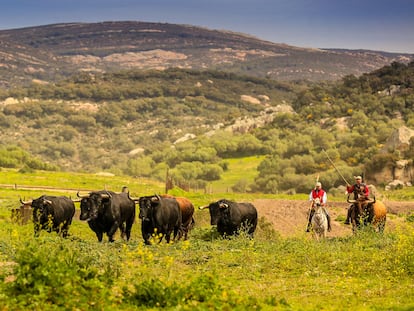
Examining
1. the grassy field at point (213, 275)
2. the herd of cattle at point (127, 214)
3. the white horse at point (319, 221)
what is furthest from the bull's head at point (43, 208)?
the white horse at point (319, 221)

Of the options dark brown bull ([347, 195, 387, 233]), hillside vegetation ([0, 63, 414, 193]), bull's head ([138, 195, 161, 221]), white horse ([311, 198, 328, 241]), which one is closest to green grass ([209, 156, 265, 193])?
hillside vegetation ([0, 63, 414, 193])

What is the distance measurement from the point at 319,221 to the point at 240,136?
86.9 metres

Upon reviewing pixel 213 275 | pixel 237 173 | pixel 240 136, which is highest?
pixel 213 275

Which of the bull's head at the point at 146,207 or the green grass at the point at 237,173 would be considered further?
the green grass at the point at 237,173

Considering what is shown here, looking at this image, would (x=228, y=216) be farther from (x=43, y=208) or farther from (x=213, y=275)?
(x=213, y=275)

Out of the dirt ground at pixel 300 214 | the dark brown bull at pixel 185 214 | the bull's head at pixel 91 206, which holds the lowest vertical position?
the dirt ground at pixel 300 214

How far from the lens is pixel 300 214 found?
131 feet

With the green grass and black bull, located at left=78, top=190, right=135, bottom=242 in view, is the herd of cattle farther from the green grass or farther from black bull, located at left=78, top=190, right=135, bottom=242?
the green grass

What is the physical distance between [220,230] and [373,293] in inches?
484

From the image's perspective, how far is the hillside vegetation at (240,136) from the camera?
77.7 meters

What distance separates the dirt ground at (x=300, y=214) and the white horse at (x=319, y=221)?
25.6ft

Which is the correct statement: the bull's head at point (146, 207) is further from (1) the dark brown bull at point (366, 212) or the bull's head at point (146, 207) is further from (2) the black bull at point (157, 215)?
(1) the dark brown bull at point (366, 212)

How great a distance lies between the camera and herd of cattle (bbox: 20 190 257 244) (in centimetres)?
2528

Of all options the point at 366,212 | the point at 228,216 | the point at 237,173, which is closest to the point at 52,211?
the point at 228,216
